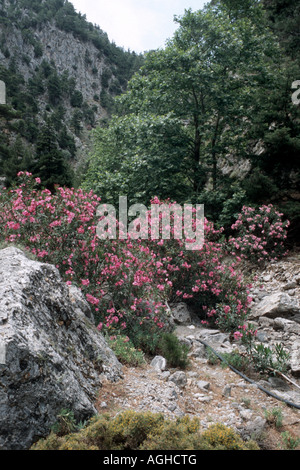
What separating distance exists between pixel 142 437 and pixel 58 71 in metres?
87.3

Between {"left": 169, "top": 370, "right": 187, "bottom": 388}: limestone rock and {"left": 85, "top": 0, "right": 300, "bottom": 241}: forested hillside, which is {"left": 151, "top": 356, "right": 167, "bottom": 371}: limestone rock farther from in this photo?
{"left": 85, "top": 0, "right": 300, "bottom": 241}: forested hillside

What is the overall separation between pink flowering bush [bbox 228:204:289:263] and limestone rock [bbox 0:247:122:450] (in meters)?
6.25

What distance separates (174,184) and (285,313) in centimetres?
613

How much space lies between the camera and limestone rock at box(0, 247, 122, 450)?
1915mm

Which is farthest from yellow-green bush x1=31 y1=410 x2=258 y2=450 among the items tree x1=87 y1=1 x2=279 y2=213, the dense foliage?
tree x1=87 y1=1 x2=279 y2=213

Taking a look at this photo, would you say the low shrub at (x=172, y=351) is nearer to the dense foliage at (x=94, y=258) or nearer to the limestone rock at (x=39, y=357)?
the dense foliage at (x=94, y=258)

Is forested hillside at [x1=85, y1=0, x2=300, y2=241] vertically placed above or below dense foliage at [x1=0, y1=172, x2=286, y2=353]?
above

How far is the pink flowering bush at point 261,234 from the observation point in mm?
8430

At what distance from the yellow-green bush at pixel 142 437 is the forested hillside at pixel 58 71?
3193 cm

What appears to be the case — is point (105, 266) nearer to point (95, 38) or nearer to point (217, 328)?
point (217, 328)

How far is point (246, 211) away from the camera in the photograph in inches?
353

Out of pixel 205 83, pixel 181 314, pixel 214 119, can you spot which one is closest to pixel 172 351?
pixel 181 314

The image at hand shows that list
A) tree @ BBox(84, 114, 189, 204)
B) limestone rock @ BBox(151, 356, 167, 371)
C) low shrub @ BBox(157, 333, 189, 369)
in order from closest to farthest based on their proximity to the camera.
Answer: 1. limestone rock @ BBox(151, 356, 167, 371)
2. low shrub @ BBox(157, 333, 189, 369)
3. tree @ BBox(84, 114, 189, 204)
